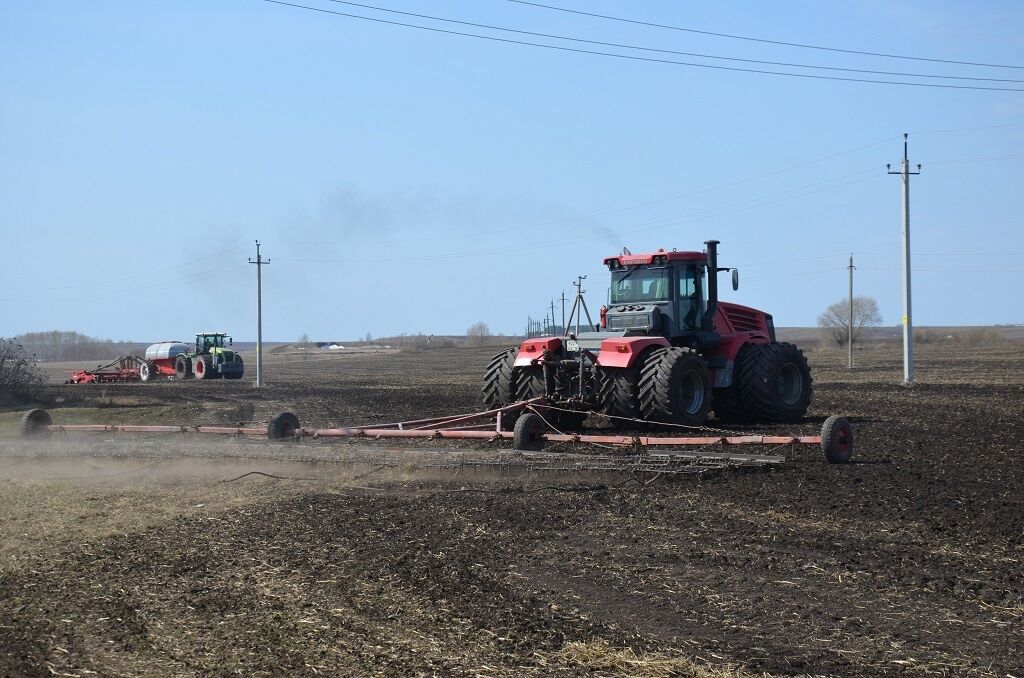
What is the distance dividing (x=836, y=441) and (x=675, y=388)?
12.1ft

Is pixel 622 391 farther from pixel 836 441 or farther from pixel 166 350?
pixel 166 350

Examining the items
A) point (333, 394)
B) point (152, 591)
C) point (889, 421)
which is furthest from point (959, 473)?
point (333, 394)

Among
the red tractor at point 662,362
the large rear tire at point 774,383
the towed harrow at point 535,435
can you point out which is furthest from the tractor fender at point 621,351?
the large rear tire at point 774,383

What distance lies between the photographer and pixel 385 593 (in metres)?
6.73

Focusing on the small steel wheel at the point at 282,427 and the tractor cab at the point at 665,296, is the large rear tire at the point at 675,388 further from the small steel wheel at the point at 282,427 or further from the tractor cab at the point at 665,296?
the small steel wheel at the point at 282,427

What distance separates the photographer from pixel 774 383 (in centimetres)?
1722

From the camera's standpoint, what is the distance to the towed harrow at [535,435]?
11.9 meters

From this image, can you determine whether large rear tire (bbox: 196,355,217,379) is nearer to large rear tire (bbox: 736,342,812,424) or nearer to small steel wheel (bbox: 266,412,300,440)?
small steel wheel (bbox: 266,412,300,440)

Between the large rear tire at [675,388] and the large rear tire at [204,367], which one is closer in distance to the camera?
the large rear tire at [675,388]

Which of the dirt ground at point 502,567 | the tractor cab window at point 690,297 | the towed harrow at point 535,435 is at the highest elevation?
the tractor cab window at point 690,297

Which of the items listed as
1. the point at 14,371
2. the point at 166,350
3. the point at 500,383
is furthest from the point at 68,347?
the point at 500,383

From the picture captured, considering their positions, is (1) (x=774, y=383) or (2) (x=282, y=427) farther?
(1) (x=774, y=383)

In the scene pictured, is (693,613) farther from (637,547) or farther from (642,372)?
(642,372)

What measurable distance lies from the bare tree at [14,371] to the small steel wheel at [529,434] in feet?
73.7
